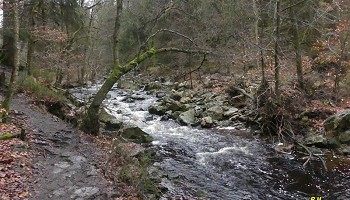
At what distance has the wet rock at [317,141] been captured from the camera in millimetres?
12391

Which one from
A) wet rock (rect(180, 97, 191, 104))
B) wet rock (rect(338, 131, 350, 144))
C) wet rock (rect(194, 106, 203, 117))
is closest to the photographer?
wet rock (rect(338, 131, 350, 144))

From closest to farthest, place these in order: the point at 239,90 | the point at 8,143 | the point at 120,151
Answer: the point at 8,143 → the point at 120,151 → the point at 239,90

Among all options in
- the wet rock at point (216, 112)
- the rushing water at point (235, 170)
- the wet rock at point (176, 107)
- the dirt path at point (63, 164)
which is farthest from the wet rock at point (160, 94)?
the dirt path at point (63, 164)

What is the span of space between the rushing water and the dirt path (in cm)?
200

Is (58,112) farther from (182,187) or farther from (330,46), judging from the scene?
(330,46)

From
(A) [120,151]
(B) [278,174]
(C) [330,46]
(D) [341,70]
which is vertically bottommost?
(B) [278,174]

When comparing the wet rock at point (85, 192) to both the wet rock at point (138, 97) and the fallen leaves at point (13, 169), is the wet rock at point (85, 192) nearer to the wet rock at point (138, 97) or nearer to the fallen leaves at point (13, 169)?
the fallen leaves at point (13, 169)

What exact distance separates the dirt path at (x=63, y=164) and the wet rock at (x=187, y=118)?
21.8 feet

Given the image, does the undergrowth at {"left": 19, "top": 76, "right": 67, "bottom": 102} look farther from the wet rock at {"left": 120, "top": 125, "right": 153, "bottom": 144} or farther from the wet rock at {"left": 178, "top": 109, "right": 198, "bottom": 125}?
the wet rock at {"left": 178, "top": 109, "right": 198, "bottom": 125}

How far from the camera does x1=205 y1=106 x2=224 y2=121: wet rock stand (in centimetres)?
1742

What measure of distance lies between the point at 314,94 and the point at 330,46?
2.77m

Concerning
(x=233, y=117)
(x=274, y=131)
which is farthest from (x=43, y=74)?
(x=274, y=131)

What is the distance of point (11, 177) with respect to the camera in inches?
272

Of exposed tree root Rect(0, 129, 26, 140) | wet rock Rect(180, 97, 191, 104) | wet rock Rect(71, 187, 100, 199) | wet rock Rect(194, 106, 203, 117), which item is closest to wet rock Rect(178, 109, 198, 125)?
wet rock Rect(194, 106, 203, 117)
